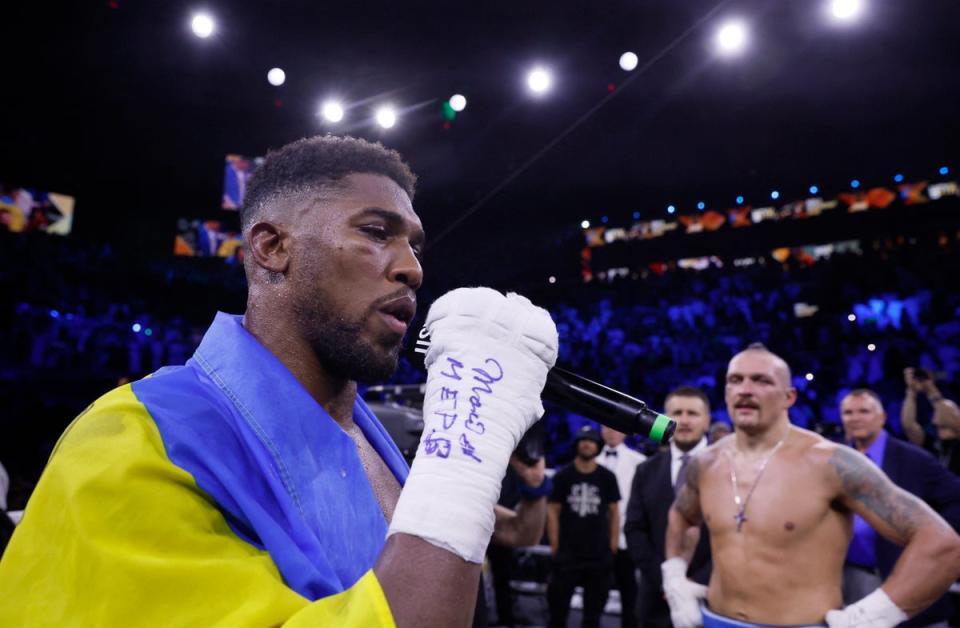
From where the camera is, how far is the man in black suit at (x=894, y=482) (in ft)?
11.5

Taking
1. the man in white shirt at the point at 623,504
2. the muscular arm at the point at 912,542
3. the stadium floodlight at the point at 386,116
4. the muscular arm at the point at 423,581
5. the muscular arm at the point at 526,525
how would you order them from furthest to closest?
the stadium floodlight at the point at 386,116, the man in white shirt at the point at 623,504, the muscular arm at the point at 912,542, the muscular arm at the point at 526,525, the muscular arm at the point at 423,581

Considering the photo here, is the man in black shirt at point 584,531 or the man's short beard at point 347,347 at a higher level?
the man's short beard at point 347,347

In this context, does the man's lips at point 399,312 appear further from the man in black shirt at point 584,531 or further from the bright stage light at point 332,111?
the bright stage light at point 332,111

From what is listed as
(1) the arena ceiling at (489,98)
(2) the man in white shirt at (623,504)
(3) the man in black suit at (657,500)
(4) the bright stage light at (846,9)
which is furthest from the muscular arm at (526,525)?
(4) the bright stage light at (846,9)

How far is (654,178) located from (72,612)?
58.0 feet

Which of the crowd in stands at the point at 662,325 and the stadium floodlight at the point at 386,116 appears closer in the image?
the stadium floodlight at the point at 386,116

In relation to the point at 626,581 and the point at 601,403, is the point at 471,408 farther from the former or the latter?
the point at 626,581

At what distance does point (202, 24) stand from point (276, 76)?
1.62 meters

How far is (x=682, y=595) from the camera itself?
128 inches

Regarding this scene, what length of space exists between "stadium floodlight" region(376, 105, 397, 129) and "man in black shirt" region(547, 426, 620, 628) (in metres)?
5.96

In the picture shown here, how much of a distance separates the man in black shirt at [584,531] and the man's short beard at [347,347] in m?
4.54

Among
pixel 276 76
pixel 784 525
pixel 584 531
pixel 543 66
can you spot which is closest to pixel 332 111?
pixel 276 76

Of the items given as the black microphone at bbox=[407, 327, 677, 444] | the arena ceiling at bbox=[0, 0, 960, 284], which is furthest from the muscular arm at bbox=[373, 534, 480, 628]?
the arena ceiling at bbox=[0, 0, 960, 284]

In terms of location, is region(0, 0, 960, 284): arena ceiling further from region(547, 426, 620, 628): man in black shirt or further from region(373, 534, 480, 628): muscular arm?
region(373, 534, 480, 628): muscular arm
